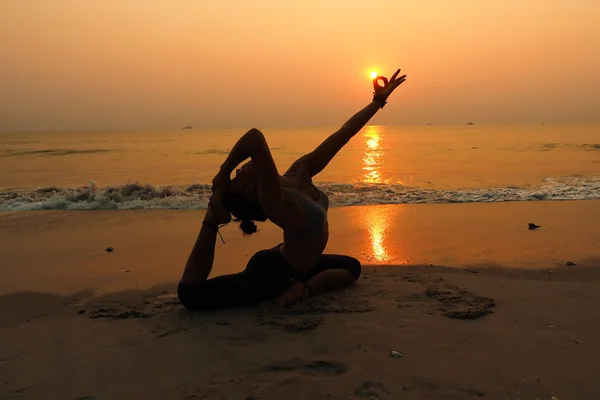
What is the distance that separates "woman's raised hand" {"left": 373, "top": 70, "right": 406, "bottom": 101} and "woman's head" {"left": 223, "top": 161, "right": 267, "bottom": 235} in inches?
66.1

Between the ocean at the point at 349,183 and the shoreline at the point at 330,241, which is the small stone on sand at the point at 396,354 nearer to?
the shoreline at the point at 330,241

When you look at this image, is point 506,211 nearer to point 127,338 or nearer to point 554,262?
point 554,262

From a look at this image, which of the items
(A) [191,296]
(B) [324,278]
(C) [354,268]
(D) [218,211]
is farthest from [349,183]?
(D) [218,211]

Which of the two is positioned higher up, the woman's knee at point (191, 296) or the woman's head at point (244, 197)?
the woman's head at point (244, 197)

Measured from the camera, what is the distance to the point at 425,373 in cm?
287

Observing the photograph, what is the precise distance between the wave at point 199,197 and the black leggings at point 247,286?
21.5 ft

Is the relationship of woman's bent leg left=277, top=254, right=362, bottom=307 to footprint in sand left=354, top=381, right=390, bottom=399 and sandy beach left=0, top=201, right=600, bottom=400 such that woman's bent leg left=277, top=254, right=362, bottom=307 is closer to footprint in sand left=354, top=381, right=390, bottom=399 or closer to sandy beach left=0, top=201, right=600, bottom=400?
sandy beach left=0, top=201, right=600, bottom=400

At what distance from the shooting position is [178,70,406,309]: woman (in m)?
3.34

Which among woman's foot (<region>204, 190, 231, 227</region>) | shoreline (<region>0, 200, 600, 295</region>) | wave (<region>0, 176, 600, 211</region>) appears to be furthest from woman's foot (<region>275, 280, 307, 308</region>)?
wave (<region>0, 176, 600, 211</region>)

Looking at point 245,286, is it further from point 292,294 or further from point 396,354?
point 396,354

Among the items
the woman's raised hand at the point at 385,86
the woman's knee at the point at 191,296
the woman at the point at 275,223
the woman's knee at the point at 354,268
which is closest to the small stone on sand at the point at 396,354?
the woman at the point at 275,223

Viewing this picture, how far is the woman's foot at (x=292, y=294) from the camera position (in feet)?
13.3

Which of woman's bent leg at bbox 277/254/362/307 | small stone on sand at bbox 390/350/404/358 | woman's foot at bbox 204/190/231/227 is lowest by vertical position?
small stone on sand at bbox 390/350/404/358

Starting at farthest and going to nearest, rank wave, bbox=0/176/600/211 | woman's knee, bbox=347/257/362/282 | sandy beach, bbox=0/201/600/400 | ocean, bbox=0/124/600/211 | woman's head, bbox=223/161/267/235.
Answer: ocean, bbox=0/124/600/211 < wave, bbox=0/176/600/211 < woman's knee, bbox=347/257/362/282 < woman's head, bbox=223/161/267/235 < sandy beach, bbox=0/201/600/400
